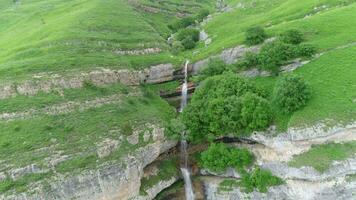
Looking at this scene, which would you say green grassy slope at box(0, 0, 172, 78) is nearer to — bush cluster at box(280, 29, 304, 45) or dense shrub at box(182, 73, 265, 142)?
dense shrub at box(182, 73, 265, 142)

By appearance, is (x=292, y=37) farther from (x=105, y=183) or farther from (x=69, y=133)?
(x=69, y=133)

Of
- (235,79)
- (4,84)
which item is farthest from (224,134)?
(4,84)

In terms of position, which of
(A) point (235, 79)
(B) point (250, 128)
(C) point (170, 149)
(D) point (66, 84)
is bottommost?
(C) point (170, 149)

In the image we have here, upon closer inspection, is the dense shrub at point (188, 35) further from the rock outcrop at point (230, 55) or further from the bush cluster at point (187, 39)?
the rock outcrop at point (230, 55)

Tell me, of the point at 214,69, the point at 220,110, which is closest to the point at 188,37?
the point at 214,69

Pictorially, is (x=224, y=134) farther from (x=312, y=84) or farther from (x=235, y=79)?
(x=312, y=84)

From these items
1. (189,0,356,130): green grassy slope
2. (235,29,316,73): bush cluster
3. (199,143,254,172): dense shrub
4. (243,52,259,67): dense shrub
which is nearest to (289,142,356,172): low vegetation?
(189,0,356,130): green grassy slope

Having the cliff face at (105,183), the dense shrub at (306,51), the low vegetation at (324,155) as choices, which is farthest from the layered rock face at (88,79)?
the low vegetation at (324,155)
